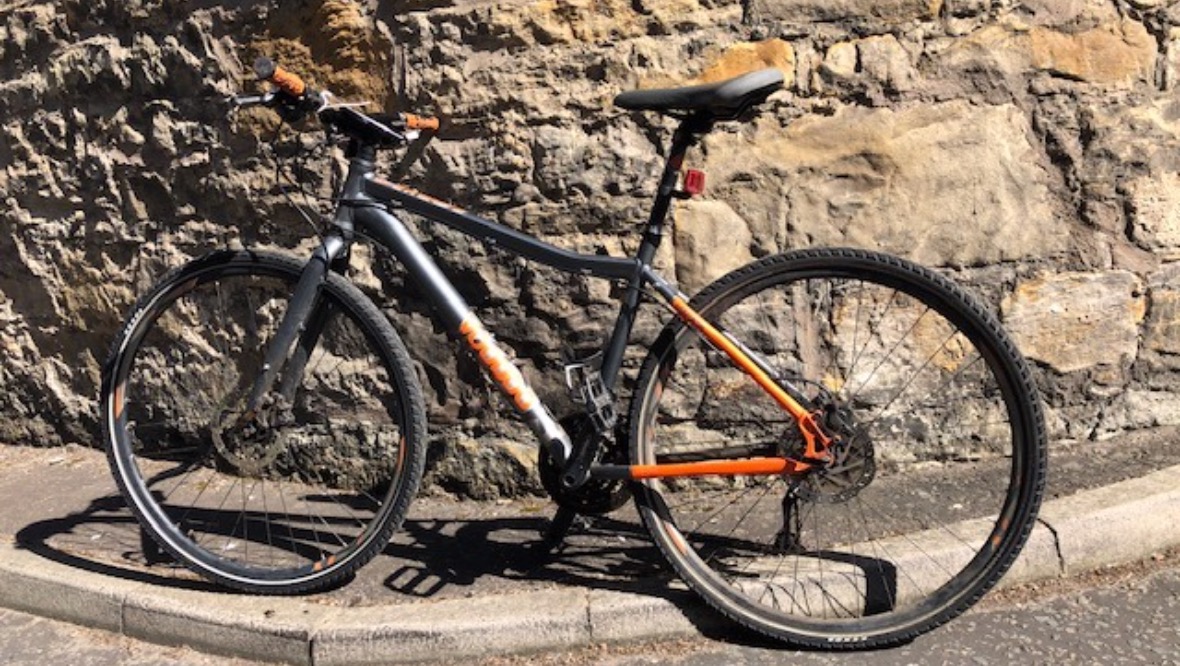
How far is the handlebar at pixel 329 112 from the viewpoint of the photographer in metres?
3.01

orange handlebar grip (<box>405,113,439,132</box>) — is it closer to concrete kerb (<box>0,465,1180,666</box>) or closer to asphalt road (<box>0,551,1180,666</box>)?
concrete kerb (<box>0,465,1180,666</box>)

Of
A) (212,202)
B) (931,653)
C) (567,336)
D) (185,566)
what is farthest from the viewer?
(212,202)

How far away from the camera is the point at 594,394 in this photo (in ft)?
9.96

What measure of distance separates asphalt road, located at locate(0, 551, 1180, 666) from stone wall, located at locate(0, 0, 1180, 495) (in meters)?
0.76

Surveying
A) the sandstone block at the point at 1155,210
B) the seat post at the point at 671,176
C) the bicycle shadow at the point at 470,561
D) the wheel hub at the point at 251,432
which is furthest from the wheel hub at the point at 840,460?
the wheel hub at the point at 251,432

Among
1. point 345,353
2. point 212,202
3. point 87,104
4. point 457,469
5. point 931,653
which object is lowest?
point 931,653

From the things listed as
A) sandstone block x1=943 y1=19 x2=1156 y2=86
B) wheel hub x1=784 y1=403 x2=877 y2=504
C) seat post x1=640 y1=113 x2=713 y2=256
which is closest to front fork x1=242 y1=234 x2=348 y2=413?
seat post x1=640 y1=113 x2=713 y2=256

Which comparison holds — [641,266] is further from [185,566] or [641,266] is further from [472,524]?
[185,566]

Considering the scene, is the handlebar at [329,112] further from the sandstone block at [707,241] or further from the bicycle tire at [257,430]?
the sandstone block at [707,241]

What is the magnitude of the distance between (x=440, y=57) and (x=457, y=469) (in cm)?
136

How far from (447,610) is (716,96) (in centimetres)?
157

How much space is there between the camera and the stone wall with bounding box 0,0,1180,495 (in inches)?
134

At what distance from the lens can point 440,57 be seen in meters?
3.49

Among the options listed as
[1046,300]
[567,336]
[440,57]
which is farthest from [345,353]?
[1046,300]
